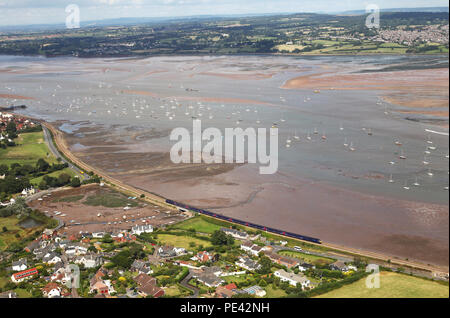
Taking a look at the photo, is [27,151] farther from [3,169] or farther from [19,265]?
[19,265]

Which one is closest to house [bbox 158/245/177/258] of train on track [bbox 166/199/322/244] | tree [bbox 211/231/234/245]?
tree [bbox 211/231/234/245]

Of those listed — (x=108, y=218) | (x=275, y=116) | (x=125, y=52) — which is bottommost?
(x=108, y=218)

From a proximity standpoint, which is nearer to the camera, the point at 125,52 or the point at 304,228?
the point at 304,228

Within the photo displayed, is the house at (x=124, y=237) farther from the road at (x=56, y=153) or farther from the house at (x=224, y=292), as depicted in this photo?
the road at (x=56, y=153)

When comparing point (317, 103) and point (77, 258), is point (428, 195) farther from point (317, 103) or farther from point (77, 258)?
point (317, 103)

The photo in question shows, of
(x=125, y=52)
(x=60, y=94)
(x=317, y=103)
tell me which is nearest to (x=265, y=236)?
(x=317, y=103)

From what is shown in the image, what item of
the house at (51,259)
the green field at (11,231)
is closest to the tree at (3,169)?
the green field at (11,231)

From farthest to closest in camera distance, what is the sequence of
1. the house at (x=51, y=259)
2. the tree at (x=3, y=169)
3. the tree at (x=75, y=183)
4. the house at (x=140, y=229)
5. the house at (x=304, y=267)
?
the tree at (x=3, y=169), the tree at (x=75, y=183), the house at (x=140, y=229), the house at (x=51, y=259), the house at (x=304, y=267)
